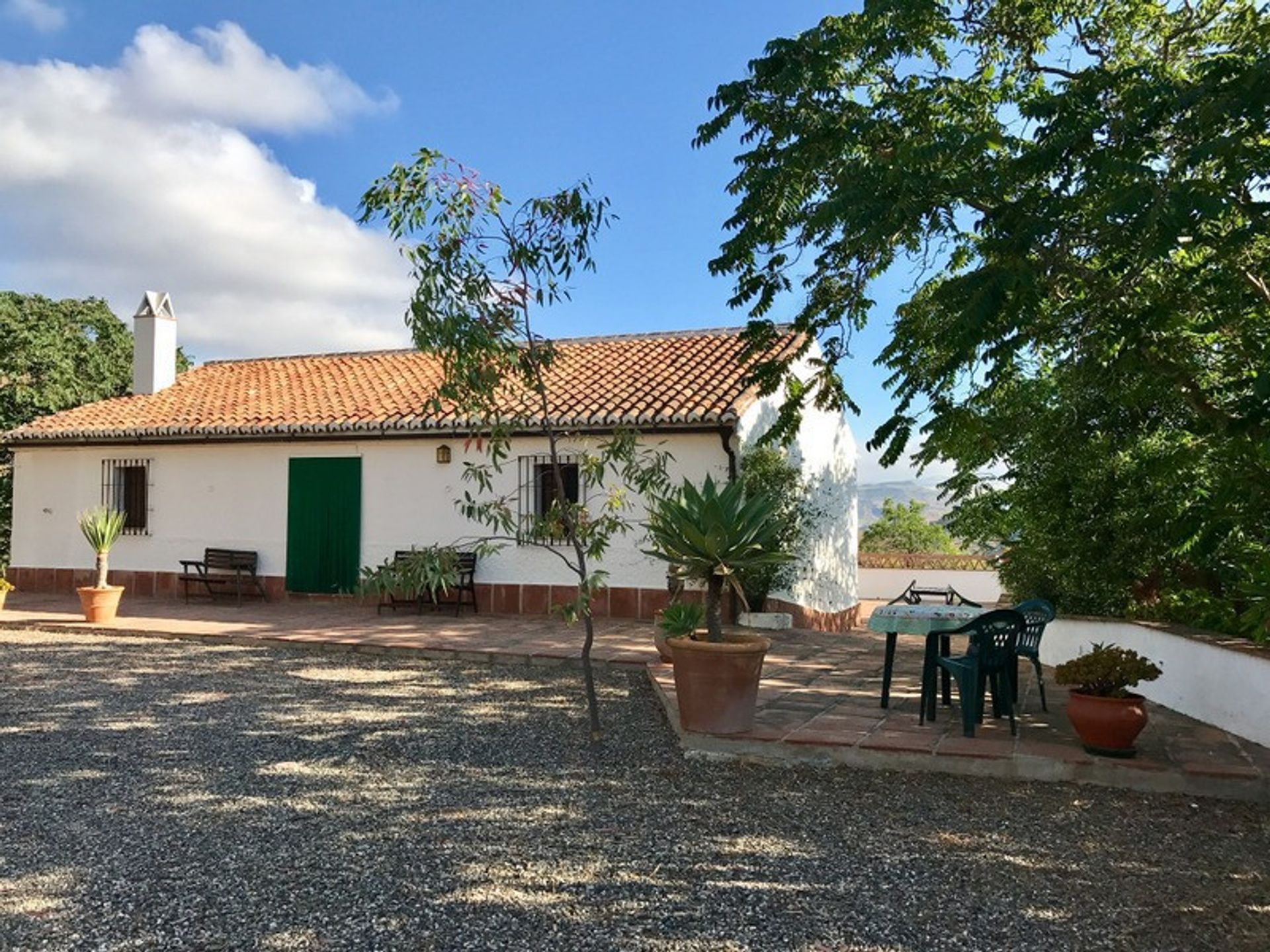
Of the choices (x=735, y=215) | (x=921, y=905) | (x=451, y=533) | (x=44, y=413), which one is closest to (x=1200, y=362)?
(x=735, y=215)

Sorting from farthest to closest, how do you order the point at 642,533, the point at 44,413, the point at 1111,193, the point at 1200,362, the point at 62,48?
the point at 44,413
the point at 642,533
the point at 62,48
the point at 1200,362
the point at 1111,193

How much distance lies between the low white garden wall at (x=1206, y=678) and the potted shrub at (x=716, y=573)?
2.94m

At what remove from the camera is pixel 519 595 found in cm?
1188

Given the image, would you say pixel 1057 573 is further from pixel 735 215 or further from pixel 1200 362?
pixel 735 215

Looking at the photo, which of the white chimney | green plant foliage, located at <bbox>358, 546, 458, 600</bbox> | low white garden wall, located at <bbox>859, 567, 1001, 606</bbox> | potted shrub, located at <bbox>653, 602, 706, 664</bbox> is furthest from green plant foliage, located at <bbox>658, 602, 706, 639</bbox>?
the white chimney

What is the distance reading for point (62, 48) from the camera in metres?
9.29

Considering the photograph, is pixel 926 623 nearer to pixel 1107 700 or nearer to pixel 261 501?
pixel 1107 700

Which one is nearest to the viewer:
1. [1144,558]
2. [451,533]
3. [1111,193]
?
[1111,193]

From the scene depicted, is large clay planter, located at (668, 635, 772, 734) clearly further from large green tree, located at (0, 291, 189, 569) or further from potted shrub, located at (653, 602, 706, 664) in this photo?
large green tree, located at (0, 291, 189, 569)

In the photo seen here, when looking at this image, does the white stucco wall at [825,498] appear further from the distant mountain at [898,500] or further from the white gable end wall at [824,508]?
the distant mountain at [898,500]

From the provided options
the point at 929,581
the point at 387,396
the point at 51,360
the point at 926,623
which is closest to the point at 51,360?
the point at 51,360

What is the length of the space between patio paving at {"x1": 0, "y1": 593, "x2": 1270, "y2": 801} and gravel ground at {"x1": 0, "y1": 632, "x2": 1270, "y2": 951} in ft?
0.49

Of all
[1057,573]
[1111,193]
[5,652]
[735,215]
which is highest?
[735,215]

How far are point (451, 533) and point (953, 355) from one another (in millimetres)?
8302
